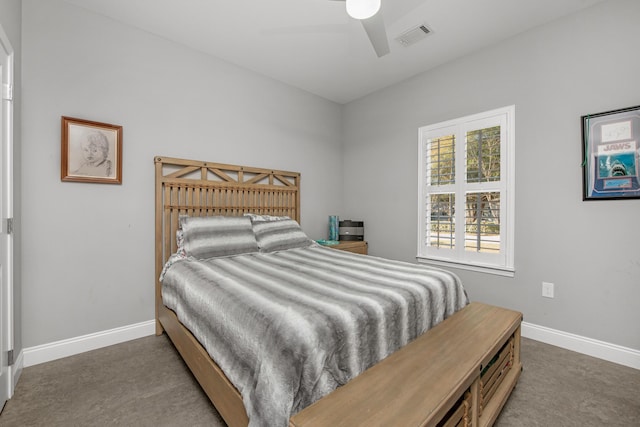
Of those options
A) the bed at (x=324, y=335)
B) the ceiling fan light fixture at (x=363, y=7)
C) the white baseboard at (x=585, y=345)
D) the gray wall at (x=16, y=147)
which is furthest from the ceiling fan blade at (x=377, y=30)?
the white baseboard at (x=585, y=345)

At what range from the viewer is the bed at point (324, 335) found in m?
1.03

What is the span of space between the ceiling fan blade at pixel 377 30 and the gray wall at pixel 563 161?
1449 millimetres

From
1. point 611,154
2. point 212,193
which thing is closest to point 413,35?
point 611,154

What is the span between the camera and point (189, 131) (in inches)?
112

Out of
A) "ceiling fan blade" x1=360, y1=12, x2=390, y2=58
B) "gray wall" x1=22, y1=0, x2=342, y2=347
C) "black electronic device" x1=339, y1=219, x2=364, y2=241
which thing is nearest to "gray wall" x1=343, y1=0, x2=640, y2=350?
"black electronic device" x1=339, y1=219, x2=364, y2=241

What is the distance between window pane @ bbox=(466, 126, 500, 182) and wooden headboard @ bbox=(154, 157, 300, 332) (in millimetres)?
2052

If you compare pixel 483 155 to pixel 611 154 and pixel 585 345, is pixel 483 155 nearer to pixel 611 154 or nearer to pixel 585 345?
pixel 611 154

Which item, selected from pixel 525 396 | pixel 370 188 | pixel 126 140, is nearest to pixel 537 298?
pixel 525 396

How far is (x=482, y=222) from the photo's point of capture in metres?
2.82

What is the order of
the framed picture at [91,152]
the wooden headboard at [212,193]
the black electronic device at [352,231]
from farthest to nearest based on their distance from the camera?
the black electronic device at [352,231] → the wooden headboard at [212,193] → the framed picture at [91,152]

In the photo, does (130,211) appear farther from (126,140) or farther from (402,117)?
(402,117)

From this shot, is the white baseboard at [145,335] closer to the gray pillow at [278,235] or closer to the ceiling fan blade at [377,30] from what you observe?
the gray pillow at [278,235]

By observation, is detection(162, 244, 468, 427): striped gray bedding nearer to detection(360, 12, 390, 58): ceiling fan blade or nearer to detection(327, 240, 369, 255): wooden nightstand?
detection(327, 240, 369, 255): wooden nightstand

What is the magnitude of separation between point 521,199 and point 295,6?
102 inches
